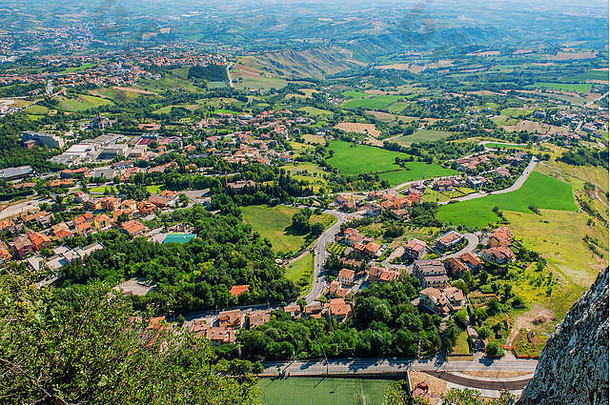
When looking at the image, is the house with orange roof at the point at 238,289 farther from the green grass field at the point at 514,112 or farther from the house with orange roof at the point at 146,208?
the green grass field at the point at 514,112

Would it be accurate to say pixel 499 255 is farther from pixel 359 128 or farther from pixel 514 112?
pixel 514 112

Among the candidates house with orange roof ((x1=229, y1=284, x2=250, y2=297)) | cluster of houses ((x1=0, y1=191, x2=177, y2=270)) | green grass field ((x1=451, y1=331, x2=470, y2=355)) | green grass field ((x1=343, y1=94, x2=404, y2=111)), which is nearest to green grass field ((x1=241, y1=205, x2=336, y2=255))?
house with orange roof ((x1=229, y1=284, x2=250, y2=297))

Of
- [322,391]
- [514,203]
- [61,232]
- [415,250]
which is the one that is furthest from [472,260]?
[61,232]

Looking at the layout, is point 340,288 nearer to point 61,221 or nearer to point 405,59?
point 61,221

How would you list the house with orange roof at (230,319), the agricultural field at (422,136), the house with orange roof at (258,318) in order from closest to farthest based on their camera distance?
the house with orange roof at (258,318), the house with orange roof at (230,319), the agricultural field at (422,136)

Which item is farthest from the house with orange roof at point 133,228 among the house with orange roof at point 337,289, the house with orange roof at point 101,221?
the house with orange roof at point 337,289

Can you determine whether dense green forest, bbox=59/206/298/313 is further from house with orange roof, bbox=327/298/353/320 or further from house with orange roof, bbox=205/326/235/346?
house with orange roof, bbox=327/298/353/320
